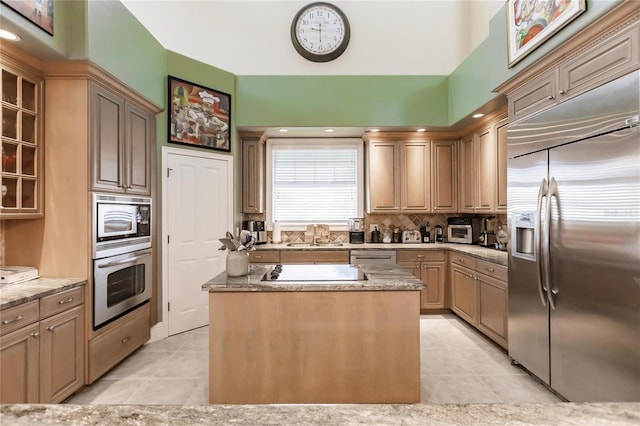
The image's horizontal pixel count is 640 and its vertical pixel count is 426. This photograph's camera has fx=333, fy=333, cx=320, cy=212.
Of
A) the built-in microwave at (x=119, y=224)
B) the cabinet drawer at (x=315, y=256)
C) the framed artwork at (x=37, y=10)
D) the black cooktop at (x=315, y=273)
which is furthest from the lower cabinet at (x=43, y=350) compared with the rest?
the cabinet drawer at (x=315, y=256)

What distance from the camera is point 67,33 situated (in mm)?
2459

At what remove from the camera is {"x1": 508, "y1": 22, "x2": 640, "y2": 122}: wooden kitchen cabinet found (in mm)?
1877

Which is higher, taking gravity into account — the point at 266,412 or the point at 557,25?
the point at 557,25

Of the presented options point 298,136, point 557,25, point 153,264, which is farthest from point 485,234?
point 153,264

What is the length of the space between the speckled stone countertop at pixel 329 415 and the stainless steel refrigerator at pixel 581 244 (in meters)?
1.63

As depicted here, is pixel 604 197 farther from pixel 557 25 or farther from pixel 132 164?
pixel 132 164

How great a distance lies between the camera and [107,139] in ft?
9.13

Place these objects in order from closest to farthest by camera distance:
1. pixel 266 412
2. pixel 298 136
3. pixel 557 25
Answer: pixel 266 412 < pixel 557 25 < pixel 298 136

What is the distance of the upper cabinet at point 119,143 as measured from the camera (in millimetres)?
2662

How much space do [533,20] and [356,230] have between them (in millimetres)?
3124

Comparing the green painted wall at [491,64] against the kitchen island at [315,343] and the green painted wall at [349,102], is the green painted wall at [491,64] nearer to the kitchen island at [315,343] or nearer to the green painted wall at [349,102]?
the green painted wall at [349,102]

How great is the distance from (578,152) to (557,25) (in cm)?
91

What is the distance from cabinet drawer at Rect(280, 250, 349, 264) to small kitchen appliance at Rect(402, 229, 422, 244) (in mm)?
1033

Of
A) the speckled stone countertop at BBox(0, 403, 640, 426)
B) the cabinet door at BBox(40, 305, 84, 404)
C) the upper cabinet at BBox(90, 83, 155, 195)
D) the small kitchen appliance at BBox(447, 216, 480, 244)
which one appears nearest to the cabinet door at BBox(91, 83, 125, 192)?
the upper cabinet at BBox(90, 83, 155, 195)
